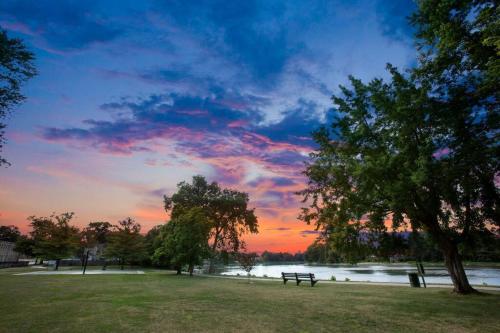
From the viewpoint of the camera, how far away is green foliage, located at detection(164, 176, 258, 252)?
5141 cm

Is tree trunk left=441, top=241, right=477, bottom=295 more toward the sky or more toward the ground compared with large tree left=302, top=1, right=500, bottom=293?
more toward the ground

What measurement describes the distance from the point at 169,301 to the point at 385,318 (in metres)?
8.91

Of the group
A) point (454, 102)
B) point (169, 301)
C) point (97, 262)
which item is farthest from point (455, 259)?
point (97, 262)

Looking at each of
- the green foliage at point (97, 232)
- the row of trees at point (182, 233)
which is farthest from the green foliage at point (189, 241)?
the green foliage at point (97, 232)

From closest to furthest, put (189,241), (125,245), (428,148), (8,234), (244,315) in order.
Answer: (244,315) → (428,148) → (189,241) → (125,245) → (8,234)

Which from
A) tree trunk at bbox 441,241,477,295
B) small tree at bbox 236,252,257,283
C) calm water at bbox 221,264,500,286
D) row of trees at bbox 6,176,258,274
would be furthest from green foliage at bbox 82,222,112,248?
tree trunk at bbox 441,241,477,295

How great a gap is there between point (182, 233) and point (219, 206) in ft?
56.2

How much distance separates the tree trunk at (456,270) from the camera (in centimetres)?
1532

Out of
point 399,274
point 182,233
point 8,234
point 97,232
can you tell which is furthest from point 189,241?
point 8,234

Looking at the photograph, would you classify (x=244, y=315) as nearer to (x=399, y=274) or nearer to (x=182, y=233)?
(x=182, y=233)

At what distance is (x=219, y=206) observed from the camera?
5159 cm

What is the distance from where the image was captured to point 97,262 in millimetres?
63094

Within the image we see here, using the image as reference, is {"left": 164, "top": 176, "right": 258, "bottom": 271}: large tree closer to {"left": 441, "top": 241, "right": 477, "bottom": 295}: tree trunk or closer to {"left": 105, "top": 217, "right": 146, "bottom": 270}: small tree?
{"left": 105, "top": 217, "right": 146, "bottom": 270}: small tree

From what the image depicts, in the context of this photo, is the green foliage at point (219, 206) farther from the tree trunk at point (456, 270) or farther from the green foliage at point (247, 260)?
the tree trunk at point (456, 270)
